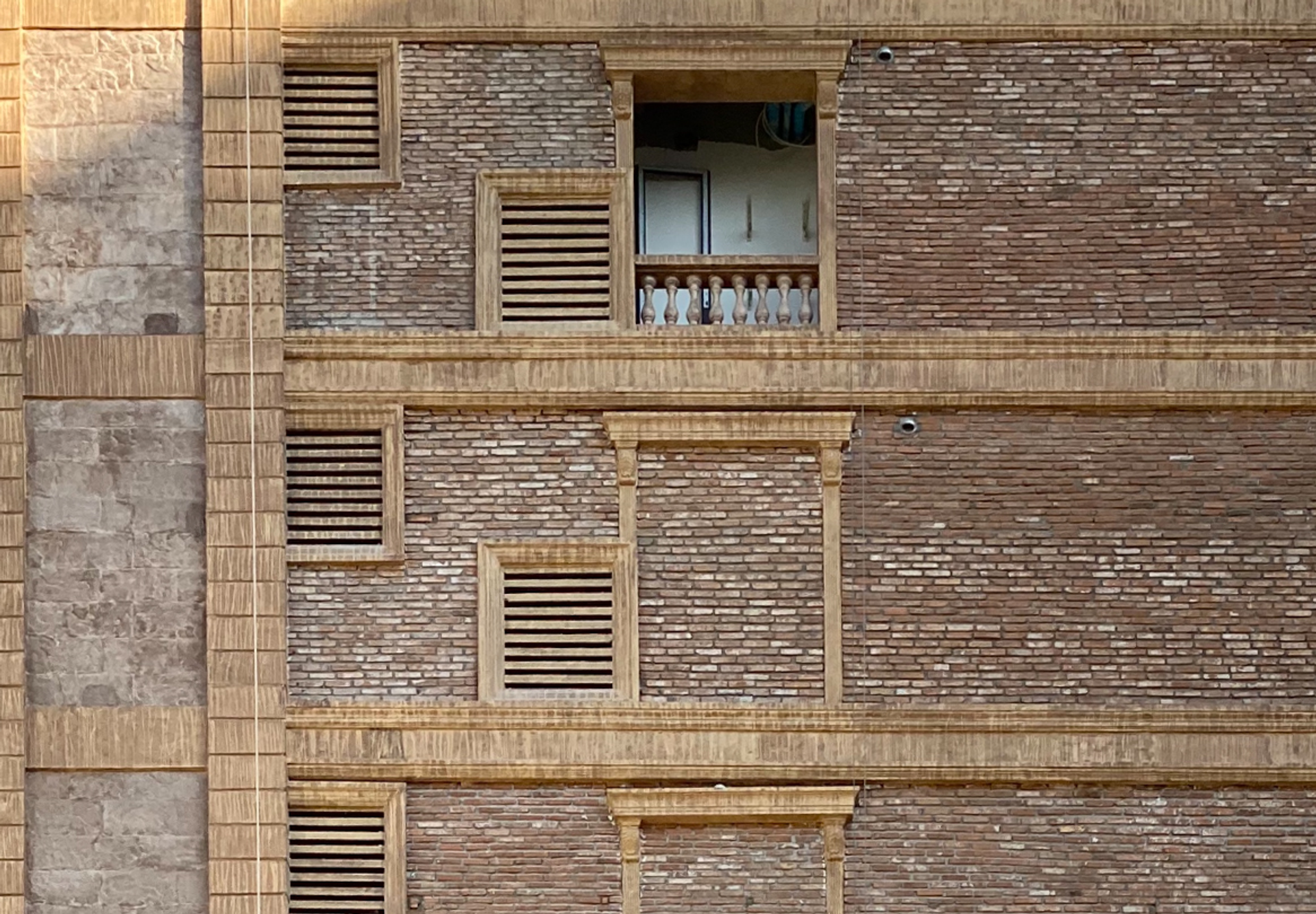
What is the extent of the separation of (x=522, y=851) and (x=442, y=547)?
6.35ft

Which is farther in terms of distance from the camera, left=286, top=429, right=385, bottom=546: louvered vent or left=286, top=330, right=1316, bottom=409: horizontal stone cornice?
left=286, top=429, right=385, bottom=546: louvered vent

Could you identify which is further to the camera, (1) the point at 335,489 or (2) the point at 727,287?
(2) the point at 727,287

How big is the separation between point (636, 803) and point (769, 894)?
3.28 feet

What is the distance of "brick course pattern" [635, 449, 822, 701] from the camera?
9898mm

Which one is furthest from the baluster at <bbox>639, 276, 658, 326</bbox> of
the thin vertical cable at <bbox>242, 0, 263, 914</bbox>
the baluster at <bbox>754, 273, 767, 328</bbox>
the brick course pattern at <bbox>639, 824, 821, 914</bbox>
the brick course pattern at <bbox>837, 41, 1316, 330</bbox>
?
the brick course pattern at <bbox>639, 824, 821, 914</bbox>

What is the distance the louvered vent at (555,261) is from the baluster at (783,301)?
1.08 metres

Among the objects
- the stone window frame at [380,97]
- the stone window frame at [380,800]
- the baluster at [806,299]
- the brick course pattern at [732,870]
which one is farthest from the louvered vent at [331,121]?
the brick course pattern at [732,870]

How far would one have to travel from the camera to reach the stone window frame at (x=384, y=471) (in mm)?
9867

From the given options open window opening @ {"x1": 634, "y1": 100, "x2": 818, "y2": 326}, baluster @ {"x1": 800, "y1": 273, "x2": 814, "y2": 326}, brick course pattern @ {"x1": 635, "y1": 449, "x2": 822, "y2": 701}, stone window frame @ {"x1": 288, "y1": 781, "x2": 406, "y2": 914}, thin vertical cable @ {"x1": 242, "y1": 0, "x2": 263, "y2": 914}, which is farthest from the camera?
open window opening @ {"x1": 634, "y1": 100, "x2": 818, "y2": 326}

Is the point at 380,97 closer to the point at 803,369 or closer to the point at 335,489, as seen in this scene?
the point at 335,489

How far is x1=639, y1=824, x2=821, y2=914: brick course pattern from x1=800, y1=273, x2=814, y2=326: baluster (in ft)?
10.4

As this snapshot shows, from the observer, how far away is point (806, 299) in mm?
10109

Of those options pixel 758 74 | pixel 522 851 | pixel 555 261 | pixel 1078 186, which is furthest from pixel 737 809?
pixel 758 74

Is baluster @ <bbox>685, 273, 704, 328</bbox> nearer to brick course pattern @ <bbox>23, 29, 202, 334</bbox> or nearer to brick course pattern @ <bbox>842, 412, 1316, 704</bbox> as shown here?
brick course pattern @ <bbox>842, 412, 1316, 704</bbox>
